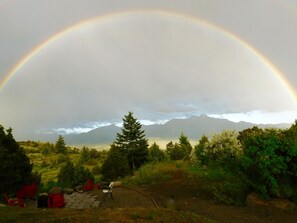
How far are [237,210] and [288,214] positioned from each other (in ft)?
6.74

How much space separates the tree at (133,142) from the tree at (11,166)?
37037 millimetres

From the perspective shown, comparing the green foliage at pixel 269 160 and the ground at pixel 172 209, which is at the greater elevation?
the green foliage at pixel 269 160

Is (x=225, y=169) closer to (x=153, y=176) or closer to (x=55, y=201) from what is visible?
(x=153, y=176)

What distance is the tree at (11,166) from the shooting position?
56.5 feet

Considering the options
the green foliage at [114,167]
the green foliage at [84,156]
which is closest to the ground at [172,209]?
the green foliage at [114,167]

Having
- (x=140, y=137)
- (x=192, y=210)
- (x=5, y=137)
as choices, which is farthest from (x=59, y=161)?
(x=192, y=210)

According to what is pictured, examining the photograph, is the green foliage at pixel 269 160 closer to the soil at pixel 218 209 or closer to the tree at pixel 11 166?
the soil at pixel 218 209

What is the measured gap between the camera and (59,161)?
55.1 m

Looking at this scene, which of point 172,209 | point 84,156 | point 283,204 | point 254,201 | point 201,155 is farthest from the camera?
point 84,156

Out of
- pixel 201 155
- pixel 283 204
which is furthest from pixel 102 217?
pixel 201 155

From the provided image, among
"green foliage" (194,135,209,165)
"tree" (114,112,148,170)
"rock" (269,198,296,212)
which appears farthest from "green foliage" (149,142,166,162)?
"rock" (269,198,296,212)

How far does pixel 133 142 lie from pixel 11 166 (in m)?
44.0

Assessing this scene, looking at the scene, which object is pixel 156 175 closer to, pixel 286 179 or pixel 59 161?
pixel 286 179

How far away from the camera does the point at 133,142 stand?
61312 mm
